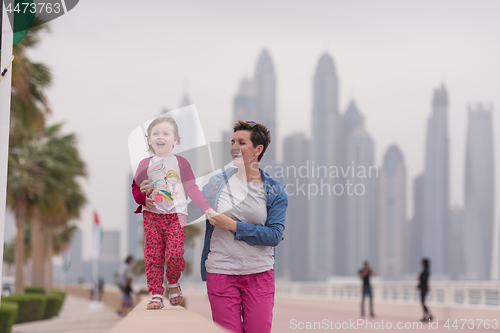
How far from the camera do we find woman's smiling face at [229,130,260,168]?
3.42 metres

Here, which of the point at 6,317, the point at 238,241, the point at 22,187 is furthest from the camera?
the point at 22,187

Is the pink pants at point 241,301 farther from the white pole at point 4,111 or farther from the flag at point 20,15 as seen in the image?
the flag at point 20,15

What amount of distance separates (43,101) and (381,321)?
9.58 meters

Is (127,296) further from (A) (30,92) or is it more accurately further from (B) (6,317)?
(A) (30,92)

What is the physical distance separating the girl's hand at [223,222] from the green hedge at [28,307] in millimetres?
16114

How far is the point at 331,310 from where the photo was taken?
808 inches

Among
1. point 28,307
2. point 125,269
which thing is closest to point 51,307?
point 28,307

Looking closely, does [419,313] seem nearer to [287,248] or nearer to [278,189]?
[278,189]

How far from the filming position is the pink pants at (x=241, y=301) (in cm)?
334

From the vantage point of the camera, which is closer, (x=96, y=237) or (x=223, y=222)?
(x=223, y=222)

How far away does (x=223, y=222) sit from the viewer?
3.25 meters

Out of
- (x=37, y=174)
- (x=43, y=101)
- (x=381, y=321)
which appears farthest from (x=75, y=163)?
(x=381, y=321)

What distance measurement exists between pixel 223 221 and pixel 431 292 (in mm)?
12104

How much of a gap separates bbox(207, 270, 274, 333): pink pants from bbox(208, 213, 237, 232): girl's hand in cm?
31
